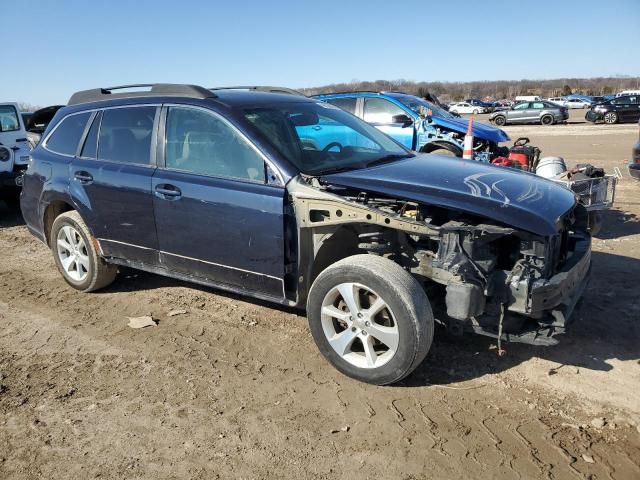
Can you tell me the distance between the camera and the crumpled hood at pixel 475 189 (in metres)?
3.28

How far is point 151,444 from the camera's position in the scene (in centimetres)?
300

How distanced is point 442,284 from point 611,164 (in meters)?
11.1

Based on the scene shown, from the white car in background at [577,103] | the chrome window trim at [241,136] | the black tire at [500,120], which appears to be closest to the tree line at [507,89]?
the white car in background at [577,103]

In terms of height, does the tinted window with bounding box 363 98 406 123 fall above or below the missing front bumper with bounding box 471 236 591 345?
above

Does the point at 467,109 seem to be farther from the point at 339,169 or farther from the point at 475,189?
the point at 475,189

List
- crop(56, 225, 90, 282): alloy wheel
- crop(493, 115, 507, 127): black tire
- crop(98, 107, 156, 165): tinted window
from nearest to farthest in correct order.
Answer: crop(98, 107, 156, 165): tinted window → crop(56, 225, 90, 282): alloy wheel → crop(493, 115, 507, 127): black tire

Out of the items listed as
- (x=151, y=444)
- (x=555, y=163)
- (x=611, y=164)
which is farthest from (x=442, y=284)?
(x=611, y=164)

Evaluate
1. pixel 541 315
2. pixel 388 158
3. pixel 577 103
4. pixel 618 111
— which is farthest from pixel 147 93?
pixel 577 103

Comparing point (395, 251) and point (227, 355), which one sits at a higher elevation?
point (395, 251)

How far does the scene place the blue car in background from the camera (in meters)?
9.53

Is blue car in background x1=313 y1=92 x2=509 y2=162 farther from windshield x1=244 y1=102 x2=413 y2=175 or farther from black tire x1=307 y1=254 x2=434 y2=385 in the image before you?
black tire x1=307 y1=254 x2=434 y2=385

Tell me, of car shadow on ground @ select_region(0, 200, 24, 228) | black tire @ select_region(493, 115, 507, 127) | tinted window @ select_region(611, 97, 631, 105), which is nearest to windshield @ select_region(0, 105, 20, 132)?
car shadow on ground @ select_region(0, 200, 24, 228)

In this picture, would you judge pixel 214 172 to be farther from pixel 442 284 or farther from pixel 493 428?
pixel 493 428

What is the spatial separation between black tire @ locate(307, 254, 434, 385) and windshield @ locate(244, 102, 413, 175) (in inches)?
31.2
